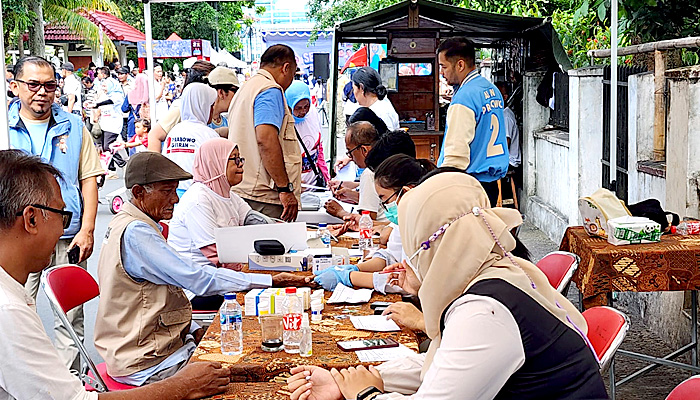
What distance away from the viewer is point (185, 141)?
249 inches

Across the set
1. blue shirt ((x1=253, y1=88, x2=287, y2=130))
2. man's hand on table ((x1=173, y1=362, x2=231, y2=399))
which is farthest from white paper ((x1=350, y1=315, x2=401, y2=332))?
blue shirt ((x1=253, y1=88, x2=287, y2=130))

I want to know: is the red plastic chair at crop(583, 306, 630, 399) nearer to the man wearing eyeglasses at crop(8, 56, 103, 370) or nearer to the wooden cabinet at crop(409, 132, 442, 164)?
the man wearing eyeglasses at crop(8, 56, 103, 370)

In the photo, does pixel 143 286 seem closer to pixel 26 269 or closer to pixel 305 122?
pixel 26 269

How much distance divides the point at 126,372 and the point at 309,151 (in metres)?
4.52

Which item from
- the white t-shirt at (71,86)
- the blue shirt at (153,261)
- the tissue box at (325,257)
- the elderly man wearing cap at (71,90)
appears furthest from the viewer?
the white t-shirt at (71,86)

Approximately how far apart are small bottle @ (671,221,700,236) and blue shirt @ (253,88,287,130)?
8.96 feet

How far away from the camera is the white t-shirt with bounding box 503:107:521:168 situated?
1134 cm

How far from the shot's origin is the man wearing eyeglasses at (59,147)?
4.80m

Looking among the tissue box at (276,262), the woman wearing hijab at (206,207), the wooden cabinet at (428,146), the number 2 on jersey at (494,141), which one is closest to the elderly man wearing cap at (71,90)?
the wooden cabinet at (428,146)

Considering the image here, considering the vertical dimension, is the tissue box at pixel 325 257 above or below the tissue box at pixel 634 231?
below

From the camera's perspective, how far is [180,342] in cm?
385

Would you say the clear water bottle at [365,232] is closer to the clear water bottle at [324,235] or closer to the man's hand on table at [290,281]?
the clear water bottle at [324,235]

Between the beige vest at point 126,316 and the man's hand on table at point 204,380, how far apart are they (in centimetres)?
89

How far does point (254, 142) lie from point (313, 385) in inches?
138
